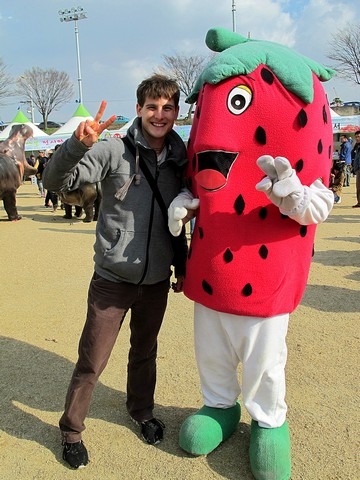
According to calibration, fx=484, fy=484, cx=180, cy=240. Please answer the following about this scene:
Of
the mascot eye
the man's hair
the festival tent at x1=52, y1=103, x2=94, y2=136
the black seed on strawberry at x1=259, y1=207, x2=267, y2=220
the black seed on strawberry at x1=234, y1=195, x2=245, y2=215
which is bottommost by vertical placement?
the black seed on strawberry at x1=259, y1=207, x2=267, y2=220

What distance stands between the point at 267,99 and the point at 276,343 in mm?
1063

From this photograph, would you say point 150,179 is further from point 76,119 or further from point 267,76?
point 76,119

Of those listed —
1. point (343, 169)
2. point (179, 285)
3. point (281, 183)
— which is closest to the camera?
point (281, 183)

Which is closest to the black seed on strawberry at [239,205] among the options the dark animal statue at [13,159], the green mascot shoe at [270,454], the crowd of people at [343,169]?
the green mascot shoe at [270,454]

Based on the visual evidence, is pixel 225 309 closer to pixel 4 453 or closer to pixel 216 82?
pixel 216 82

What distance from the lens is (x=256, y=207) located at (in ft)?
6.91

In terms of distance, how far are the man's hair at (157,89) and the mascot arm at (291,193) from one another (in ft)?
2.09

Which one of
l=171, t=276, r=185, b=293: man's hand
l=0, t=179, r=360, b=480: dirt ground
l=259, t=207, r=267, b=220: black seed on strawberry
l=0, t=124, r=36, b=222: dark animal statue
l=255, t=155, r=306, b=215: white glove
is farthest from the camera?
l=0, t=124, r=36, b=222: dark animal statue

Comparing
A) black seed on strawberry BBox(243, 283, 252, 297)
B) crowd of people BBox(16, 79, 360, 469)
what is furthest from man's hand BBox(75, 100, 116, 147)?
black seed on strawberry BBox(243, 283, 252, 297)

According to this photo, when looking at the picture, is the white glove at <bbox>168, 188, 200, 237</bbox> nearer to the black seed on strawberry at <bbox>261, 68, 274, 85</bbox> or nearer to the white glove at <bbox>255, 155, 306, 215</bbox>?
the white glove at <bbox>255, 155, 306, 215</bbox>

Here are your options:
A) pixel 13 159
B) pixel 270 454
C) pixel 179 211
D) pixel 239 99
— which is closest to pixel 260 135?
pixel 239 99

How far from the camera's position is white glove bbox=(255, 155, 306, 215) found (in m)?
1.86

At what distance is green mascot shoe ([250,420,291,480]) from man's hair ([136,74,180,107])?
162cm

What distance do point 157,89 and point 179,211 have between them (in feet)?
1.89
